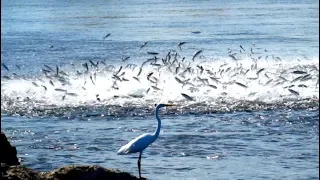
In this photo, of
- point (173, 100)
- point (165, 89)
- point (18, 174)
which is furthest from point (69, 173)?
point (165, 89)

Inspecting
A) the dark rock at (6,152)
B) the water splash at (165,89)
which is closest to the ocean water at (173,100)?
the water splash at (165,89)

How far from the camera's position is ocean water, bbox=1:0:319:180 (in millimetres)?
12055

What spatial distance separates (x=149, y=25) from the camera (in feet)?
119

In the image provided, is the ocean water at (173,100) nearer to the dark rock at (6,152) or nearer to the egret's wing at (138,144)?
the egret's wing at (138,144)

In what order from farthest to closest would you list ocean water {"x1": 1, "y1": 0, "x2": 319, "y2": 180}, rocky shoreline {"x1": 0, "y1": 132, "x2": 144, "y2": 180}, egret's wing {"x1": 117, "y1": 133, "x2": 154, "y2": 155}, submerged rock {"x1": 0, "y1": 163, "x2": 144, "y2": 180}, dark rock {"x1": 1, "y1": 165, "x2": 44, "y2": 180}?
ocean water {"x1": 1, "y1": 0, "x2": 319, "y2": 180} → egret's wing {"x1": 117, "y1": 133, "x2": 154, "y2": 155} → submerged rock {"x1": 0, "y1": 163, "x2": 144, "y2": 180} → rocky shoreline {"x1": 0, "y1": 132, "x2": 144, "y2": 180} → dark rock {"x1": 1, "y1": 165, "x2": 44, "y2": 180}

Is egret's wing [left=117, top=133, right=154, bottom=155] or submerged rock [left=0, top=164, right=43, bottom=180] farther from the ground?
submerged rock [left=0, top=164, right=43, bottom=180]

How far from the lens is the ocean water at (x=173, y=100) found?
475 inches

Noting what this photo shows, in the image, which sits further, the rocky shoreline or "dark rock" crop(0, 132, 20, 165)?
"dark rock" crop(0, 132, 20, 165)

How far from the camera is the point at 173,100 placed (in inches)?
695

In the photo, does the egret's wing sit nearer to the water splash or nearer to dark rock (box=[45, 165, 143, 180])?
dark rock (box=[45, 165, 143, 180])

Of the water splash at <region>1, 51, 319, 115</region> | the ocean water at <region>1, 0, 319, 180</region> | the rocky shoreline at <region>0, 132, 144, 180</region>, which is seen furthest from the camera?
the water splash at <region>1, 51, 319, 115</region>

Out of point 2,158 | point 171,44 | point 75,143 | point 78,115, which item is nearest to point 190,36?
point 171,44

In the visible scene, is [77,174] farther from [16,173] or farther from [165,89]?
[165,89]

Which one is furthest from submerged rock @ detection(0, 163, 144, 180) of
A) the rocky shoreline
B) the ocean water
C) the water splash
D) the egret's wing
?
the water splash
